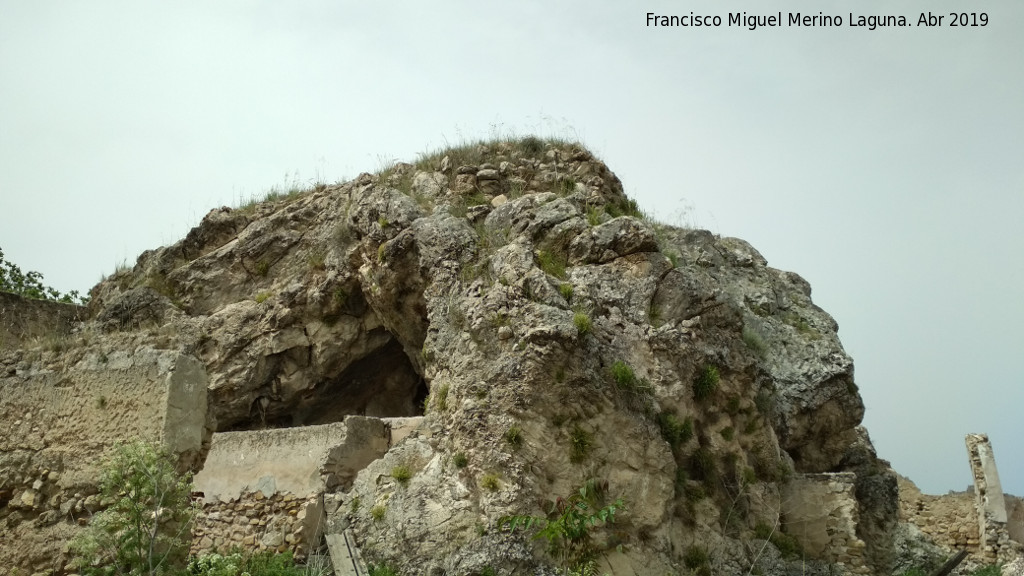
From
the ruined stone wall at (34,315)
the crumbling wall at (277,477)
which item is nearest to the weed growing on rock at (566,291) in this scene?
the crumbling wall at (277,477)

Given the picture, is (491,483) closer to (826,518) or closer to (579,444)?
(579,444)

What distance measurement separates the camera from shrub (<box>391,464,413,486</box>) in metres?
14.1

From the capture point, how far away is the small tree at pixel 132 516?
8.62m

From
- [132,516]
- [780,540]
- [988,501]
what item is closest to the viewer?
[132,516]

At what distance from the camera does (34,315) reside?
22.5 metres

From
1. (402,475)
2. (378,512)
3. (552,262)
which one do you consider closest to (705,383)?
(552,262)

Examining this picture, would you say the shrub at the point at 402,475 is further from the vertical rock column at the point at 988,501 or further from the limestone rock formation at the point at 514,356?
the vertical rock column at the point at 988,501

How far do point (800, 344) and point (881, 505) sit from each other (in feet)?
12.4

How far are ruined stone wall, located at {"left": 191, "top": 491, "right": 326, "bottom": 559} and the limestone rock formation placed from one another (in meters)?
0.47

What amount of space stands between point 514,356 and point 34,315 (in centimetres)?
1488

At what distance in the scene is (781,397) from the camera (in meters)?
19.0

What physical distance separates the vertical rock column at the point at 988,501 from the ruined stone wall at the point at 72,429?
1744 centimetres

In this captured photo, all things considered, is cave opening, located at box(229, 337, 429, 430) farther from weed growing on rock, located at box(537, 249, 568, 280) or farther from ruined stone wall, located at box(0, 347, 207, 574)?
ruined stone wall, located at box(0, 347, 207, 574)

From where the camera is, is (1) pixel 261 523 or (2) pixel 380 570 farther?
(1) pixel 261 523
